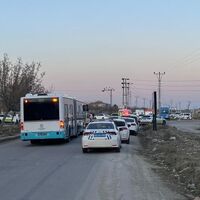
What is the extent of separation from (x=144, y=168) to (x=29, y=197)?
7.32m

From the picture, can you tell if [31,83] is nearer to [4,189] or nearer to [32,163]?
[32,163]

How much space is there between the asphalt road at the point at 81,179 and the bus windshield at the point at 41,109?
8.96 metres

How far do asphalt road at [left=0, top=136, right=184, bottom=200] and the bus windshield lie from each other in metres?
8.96

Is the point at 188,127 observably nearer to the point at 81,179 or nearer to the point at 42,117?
the point at 42,117

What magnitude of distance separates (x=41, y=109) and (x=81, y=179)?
1694 centimetres

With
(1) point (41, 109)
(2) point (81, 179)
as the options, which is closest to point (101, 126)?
(1) point (41, 109)

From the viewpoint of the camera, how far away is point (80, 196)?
11.8m

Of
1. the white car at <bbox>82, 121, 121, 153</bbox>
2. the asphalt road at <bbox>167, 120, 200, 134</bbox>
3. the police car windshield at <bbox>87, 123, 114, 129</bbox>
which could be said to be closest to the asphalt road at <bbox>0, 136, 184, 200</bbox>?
the white car at <bbox>82, 121, 121, 153</bbox>

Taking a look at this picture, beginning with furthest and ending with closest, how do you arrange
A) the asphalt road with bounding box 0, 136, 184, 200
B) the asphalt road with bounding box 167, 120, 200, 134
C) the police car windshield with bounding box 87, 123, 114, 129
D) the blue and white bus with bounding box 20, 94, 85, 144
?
the asphalt road with bounding box 167, 120, 200, 134
the blue and white bus with bounding box 20, 94, 85, 144
the police car windshield with bounding box 87, 123, 114, 129
the asphalt road with bounding box 0, 136, 184, 200

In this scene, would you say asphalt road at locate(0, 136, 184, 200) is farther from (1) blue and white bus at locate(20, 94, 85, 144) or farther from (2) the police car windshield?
(1) blue and white bus at locate(20, 94, 85, 144)

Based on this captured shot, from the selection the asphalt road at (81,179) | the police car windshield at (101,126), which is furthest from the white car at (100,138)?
the asphalt road at (81,179)

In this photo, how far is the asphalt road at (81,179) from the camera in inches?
473

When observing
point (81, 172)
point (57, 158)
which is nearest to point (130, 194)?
point (81, 172)

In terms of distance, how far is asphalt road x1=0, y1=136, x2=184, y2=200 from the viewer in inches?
473
